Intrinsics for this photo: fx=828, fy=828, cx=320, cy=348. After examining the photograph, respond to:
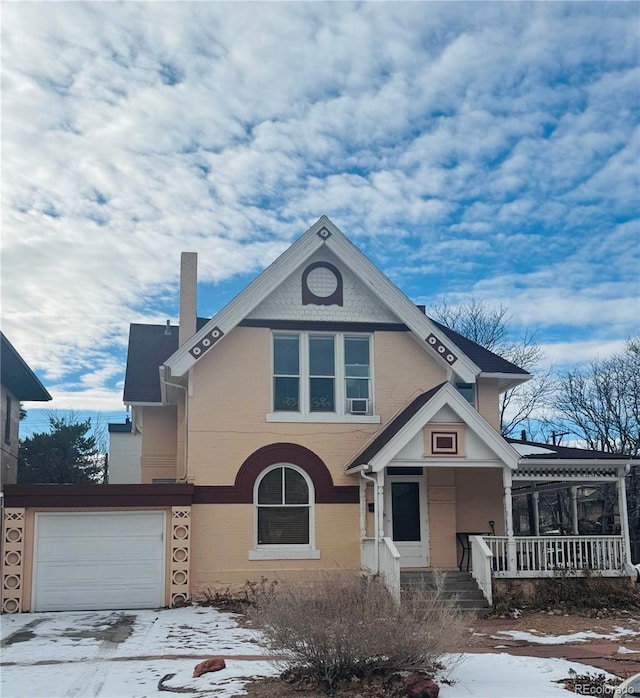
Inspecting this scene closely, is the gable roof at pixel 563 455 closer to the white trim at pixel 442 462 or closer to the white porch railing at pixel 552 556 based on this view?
the white trim at pixel 442 462

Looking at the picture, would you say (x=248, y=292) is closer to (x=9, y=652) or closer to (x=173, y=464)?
(x=173, y=464)

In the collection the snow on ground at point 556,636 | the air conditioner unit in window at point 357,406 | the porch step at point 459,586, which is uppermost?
the air conditioner unit in window at point 357,406

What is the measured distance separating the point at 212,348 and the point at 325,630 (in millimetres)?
10588

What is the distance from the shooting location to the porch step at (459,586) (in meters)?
16.9

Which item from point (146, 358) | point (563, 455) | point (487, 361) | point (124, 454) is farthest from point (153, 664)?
point (124, 454)

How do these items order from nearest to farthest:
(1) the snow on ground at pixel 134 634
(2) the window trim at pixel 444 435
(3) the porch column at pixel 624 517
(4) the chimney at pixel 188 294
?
(1) the snow on ground at pixel 134 634 < (2) the window trim at pixel 444 435 < (3) the porch column at pixel 624 517 < (4) the chimney at pixel 188 294

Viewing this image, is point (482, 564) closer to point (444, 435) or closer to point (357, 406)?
point (444, 435)

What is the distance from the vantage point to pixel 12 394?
24266 millimetres

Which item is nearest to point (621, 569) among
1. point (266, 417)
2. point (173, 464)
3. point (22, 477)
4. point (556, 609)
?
point (556, 609)

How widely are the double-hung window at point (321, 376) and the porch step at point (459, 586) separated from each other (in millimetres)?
3878

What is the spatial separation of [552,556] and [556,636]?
3996 mm

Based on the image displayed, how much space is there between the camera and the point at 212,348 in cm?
Result: 1900

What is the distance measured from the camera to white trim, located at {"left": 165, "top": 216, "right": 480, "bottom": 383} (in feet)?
→ 61.1

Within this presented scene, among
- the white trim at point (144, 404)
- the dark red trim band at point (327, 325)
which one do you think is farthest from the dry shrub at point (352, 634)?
the white trim at point (144, 404)
